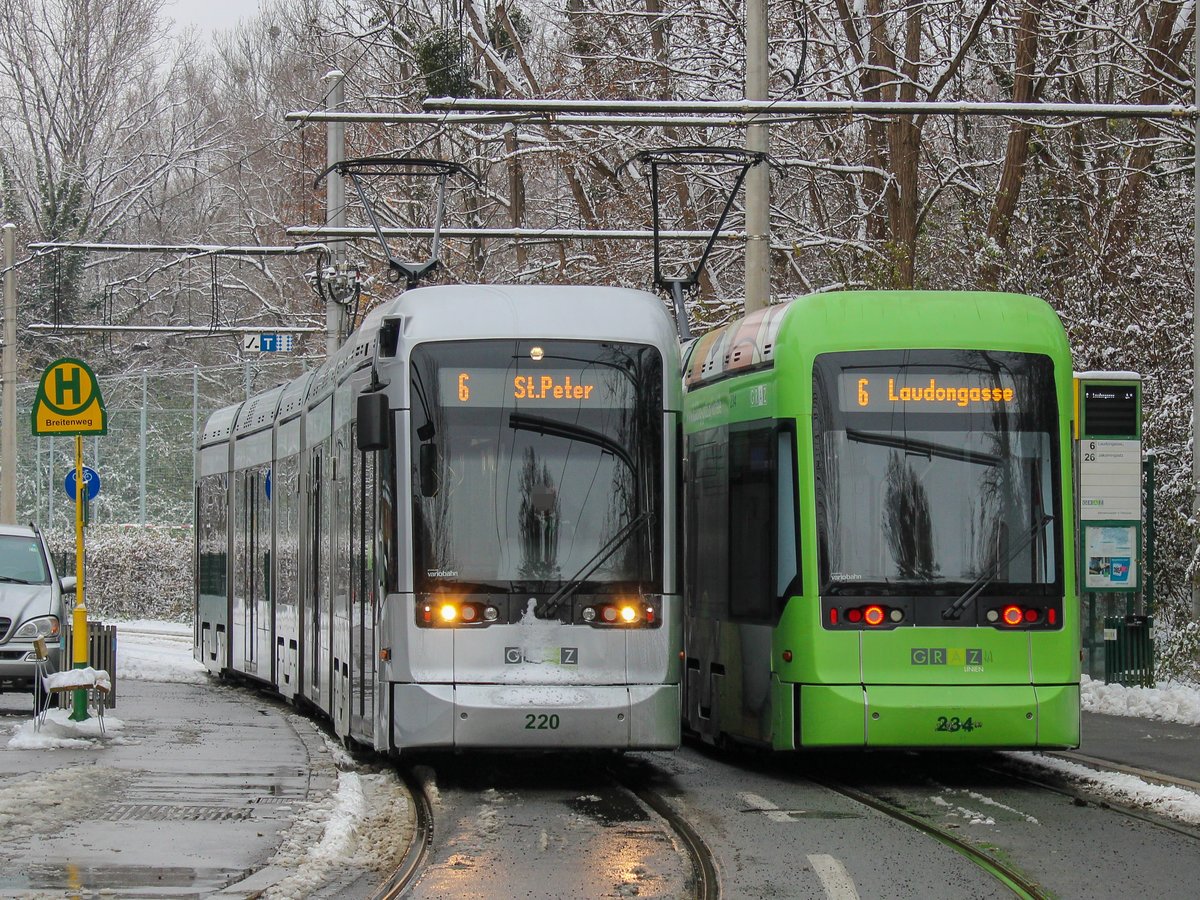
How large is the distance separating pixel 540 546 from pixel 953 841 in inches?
135

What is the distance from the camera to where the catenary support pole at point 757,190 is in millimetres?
20266

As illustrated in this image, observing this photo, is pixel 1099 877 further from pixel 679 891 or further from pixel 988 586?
pixel 988 586

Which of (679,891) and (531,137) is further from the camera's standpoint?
(531,137)

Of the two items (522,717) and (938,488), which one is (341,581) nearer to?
(522,717)

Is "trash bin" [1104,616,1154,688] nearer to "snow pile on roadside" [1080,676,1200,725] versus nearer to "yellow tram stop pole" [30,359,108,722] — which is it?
"snow pile on roadside" [1080,676,1200,725]

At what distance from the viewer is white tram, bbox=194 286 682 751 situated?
12.7 metres

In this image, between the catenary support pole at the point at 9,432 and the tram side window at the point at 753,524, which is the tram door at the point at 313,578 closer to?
the tram side window at the point at 753,524

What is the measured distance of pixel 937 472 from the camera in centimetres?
1324

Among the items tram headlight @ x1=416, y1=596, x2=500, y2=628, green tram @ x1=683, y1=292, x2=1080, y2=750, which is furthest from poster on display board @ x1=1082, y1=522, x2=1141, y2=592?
tram headlight @ x1=416, y1=596, x2=500, y2=628

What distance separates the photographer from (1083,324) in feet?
79.4

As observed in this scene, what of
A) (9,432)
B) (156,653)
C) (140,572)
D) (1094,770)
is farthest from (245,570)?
(140,572)

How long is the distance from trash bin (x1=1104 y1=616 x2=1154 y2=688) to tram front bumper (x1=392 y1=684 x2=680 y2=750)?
838cm

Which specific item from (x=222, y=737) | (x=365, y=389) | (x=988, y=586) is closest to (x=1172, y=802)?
(x=988, y=586)

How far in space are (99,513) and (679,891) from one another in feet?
124
